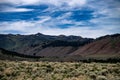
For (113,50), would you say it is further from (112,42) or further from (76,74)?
(76,74)

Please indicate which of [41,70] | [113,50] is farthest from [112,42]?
[41,70]

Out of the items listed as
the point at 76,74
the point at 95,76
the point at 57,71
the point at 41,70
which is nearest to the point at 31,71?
the point at 41,70

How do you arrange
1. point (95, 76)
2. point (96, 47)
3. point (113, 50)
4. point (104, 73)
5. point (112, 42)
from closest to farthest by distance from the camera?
point (95, 76)
point (104, 73)
point (113, 50)
point (112, 42)
point (96, 47)

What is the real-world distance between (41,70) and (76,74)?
506 centimetres

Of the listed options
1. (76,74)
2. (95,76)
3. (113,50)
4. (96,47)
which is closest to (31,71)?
(76,74)

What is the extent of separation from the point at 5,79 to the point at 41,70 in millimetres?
4752

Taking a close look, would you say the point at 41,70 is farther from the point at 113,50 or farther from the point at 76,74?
the point at 113,50

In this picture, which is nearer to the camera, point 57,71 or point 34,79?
point 34,79

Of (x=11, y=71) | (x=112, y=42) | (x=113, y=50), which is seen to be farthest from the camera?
(x=112, y=42)

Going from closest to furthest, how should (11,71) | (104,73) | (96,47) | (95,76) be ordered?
(95,76) → (104,73) → (11,71) → (96,47)

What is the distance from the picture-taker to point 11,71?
2758cm

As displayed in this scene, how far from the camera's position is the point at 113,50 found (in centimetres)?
17188

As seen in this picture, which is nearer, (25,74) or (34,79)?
(34,79)

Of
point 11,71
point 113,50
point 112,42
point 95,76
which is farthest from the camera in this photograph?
point 112,42
